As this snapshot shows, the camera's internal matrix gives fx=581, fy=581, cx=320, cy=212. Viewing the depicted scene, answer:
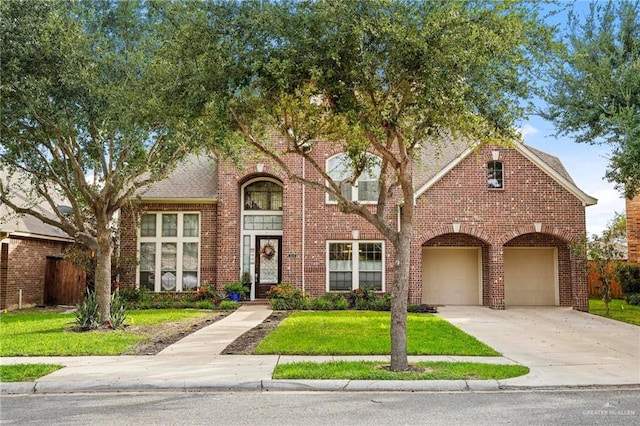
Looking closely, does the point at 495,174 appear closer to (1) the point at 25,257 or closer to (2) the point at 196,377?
(2) the point at 196,377

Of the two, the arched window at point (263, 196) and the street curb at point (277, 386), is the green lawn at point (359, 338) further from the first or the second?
the arched window at point (263, 196)

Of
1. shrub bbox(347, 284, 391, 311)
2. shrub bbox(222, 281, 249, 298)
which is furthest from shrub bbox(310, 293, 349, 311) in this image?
shrub bbox(222, 281, 249, 298)

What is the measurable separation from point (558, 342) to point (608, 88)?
231 inches

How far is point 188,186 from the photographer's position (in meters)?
21.6

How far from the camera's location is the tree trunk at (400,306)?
354 inches

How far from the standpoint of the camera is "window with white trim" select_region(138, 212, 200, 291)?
21.0 m

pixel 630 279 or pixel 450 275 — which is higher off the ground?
pixel 450 275

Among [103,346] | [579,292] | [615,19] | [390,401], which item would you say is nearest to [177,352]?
[103,346]

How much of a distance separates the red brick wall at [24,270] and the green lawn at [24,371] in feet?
37.3

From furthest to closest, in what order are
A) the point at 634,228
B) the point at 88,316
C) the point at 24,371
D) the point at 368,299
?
the point at 634,228, the point at 368,299, the point at 88,316, the point at 24,371

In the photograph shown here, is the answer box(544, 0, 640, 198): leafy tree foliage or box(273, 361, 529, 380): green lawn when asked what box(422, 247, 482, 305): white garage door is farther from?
box(273, 361, 529, 380): green lawn

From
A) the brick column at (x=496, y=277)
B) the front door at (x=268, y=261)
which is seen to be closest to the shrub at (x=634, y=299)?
the brick column at (x=496, y=277)

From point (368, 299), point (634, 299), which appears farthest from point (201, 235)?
point (634, 299)

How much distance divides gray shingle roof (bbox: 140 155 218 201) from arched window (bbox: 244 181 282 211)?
1.29 m
